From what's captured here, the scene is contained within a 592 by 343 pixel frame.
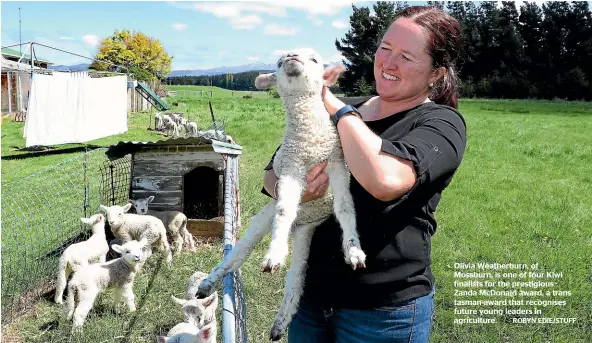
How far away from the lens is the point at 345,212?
6.64ft

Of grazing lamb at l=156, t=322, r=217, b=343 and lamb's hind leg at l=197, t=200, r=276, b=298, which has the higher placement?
lamb's hind leg at l=197, t=200, r=276, b=298

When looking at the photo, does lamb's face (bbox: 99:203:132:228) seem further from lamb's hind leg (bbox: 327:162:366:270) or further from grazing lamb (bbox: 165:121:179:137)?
grazing lamb (bbox: 165:121:179:137)

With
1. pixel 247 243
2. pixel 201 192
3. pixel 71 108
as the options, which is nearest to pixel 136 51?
pixel 71 108

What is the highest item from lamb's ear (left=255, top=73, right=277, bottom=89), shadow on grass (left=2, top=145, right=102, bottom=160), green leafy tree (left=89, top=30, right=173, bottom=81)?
green leafy tree (left=89, top=30, right=173, bottom=81)

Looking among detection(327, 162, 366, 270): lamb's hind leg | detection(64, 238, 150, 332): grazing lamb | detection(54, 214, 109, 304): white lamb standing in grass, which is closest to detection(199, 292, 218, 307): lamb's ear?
detection(64, 238, 150, 332): grazing lamb

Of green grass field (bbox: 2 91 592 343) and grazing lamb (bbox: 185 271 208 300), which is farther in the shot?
green grass field (bbox: 2 91 592 343)

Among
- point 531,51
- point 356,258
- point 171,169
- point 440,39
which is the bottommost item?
point 171,169

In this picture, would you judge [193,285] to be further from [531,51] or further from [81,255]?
[531,51]

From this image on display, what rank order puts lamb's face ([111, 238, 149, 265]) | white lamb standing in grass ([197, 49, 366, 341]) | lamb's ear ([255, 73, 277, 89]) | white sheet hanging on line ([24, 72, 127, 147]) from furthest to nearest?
white sheet hanging on line ([24, 72, 127, 147]) → lamb's face ([111, 238, 149, 265]) → lamb's ear ([255, 73, 277, 89]) → white lamb standing in grass ([197, 49, 366, 341])

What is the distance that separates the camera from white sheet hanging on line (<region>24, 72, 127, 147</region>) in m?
14.1

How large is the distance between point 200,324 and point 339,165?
7.23 ft

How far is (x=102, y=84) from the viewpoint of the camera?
16.1m

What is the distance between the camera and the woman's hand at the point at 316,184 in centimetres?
219

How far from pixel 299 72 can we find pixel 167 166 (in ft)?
17.8
